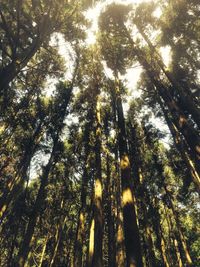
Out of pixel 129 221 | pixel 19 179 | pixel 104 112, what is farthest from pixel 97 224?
pixel 104 112

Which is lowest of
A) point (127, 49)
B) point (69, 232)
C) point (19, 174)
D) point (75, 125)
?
point (19, 174)

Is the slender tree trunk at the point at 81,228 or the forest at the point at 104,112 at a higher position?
the forest at the point at 104,112

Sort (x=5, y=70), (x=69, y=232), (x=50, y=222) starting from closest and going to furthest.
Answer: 1. (x=5, y=70)
2. (x=50, y=222)
3. (x=69, y=232)

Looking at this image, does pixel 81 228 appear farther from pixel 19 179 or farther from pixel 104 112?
pixel 104 112

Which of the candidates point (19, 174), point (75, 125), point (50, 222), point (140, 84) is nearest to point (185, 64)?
point (140, 84)

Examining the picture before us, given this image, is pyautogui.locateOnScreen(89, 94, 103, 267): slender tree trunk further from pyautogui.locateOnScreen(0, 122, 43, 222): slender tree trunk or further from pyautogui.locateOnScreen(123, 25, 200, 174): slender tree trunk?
pyautogui.locateOnScreen(0, 122, 43, 222): slender tree trunk

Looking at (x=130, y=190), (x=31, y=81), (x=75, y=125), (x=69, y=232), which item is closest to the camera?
(x=130, y=190)

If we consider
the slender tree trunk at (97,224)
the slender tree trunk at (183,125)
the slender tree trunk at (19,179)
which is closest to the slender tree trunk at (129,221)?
the slender tree trunk at (97,224)

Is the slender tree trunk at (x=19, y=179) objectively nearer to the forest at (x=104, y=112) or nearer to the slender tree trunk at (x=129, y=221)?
the forest at (x=104, y=112)

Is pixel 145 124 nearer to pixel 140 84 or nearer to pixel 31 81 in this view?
pixel 140 84

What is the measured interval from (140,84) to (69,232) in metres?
14.5

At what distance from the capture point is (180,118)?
34.5 feet

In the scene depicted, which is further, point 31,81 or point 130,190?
point 31,81

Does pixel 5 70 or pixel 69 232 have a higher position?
pixel 69 232
